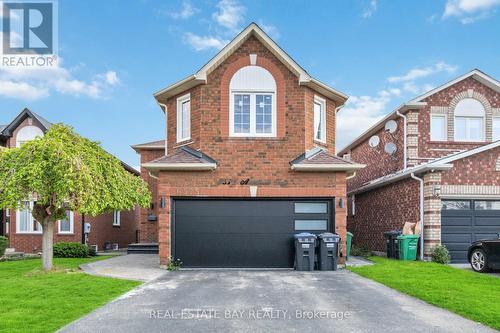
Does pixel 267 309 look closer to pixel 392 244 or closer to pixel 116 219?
pixel 392 244

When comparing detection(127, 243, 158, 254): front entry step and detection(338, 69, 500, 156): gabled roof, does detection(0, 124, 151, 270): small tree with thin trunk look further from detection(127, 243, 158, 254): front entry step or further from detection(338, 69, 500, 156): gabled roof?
detection(338, 69, 500, 156): gabled roof

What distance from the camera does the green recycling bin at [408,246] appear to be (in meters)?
14.3

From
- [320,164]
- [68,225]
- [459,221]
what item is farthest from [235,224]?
[68,225]

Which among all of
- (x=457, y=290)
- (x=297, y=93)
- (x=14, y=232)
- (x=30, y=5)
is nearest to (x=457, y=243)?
(x=457, y=290)

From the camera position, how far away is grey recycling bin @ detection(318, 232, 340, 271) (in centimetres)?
1228

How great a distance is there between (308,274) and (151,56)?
12078 millimetres

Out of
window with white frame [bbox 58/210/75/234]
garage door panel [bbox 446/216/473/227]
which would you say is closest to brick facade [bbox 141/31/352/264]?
Result: garage door panel [bbox 446/216/473/227]

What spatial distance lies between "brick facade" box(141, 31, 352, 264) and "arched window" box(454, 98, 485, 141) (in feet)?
25.7

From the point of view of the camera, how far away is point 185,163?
1243cm

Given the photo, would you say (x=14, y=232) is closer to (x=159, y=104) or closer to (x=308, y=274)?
(x=159, y=104)

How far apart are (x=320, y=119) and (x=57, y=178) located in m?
8.76

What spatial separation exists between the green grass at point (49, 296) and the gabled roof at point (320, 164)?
591 centimetres

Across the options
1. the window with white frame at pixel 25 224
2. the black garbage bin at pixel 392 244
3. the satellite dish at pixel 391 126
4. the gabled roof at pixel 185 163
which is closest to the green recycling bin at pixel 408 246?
the black garbage bin at pixel 392 244

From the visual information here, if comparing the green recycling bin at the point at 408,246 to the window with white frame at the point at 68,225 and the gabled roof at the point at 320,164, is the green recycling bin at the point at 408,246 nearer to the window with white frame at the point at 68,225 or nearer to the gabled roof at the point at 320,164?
the gabled roof at the point at 320,164
